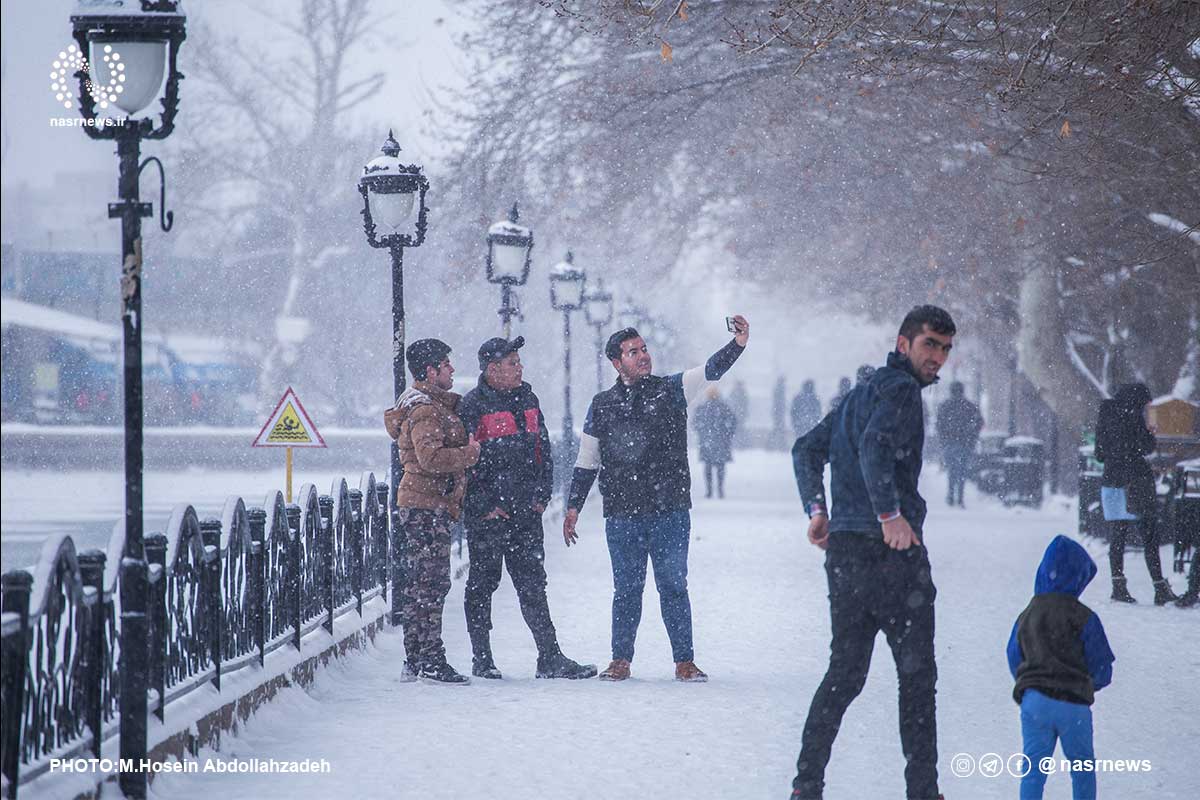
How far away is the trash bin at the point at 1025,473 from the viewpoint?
26.2 m

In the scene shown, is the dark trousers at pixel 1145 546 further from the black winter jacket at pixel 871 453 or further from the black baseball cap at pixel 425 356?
the black winter jacket at pixel 871 453

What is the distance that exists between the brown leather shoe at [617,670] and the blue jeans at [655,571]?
1.3 inches

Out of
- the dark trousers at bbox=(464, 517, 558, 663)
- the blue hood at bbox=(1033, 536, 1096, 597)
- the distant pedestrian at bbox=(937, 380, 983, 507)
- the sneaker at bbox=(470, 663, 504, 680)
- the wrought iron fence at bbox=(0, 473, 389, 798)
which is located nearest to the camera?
the wrought iron fence at bbox=(0, 473, 389, 798)

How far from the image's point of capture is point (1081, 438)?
25.5m

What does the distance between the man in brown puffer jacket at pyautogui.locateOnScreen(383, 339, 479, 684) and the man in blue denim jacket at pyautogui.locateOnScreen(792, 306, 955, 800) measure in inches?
128

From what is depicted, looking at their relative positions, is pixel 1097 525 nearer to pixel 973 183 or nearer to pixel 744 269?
pixel 973 183

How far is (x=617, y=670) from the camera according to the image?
29.9 feet

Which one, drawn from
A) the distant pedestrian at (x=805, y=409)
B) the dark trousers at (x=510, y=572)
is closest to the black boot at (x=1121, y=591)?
the dark trousers at (x=510, y=572)

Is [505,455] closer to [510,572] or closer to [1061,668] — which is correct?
[510,572]

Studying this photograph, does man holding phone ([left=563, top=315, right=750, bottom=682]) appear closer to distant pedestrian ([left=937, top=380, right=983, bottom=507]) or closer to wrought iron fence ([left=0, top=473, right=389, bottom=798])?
wrought iron fence ([left=0, top=473, right=389, bottom=798])

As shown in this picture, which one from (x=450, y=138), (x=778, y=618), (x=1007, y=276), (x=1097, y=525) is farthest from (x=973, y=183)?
(x=778, y=618)

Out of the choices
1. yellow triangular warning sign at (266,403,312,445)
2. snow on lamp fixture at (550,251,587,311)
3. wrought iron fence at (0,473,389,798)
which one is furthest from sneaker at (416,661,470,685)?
snow on lamp fixture at (550,251,587,311)

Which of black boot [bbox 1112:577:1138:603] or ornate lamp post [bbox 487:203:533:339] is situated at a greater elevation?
ornate lamp post [bbox 487:203:533:339]

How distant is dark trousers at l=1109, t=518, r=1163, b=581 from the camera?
13055 mm
